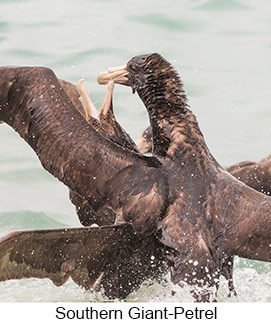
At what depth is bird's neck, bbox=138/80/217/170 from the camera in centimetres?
627

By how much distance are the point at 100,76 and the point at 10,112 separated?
3.42ft

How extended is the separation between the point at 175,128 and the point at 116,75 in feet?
3.02

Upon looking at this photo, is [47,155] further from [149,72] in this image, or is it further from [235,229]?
[235,229]

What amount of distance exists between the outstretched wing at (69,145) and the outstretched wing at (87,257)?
0.36 metres

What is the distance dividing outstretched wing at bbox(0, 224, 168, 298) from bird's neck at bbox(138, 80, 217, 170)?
25.4 inches

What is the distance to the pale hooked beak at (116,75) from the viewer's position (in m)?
6.95

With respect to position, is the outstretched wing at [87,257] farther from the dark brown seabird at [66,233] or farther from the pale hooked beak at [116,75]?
the pale hooked beak at [116,75]

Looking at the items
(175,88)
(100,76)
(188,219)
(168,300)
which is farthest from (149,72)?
(168,300)

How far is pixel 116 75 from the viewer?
23.1 feet

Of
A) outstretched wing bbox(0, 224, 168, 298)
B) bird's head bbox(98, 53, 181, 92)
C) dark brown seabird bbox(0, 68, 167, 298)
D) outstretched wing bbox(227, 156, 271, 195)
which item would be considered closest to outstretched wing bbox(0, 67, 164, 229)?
dark brown seabird bbox(0, 68, 167, 298)

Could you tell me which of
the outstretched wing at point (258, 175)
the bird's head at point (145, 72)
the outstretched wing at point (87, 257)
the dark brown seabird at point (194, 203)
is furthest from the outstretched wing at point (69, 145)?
the outstretched wing at point (258, 175)

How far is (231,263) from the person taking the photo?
6309 mm
